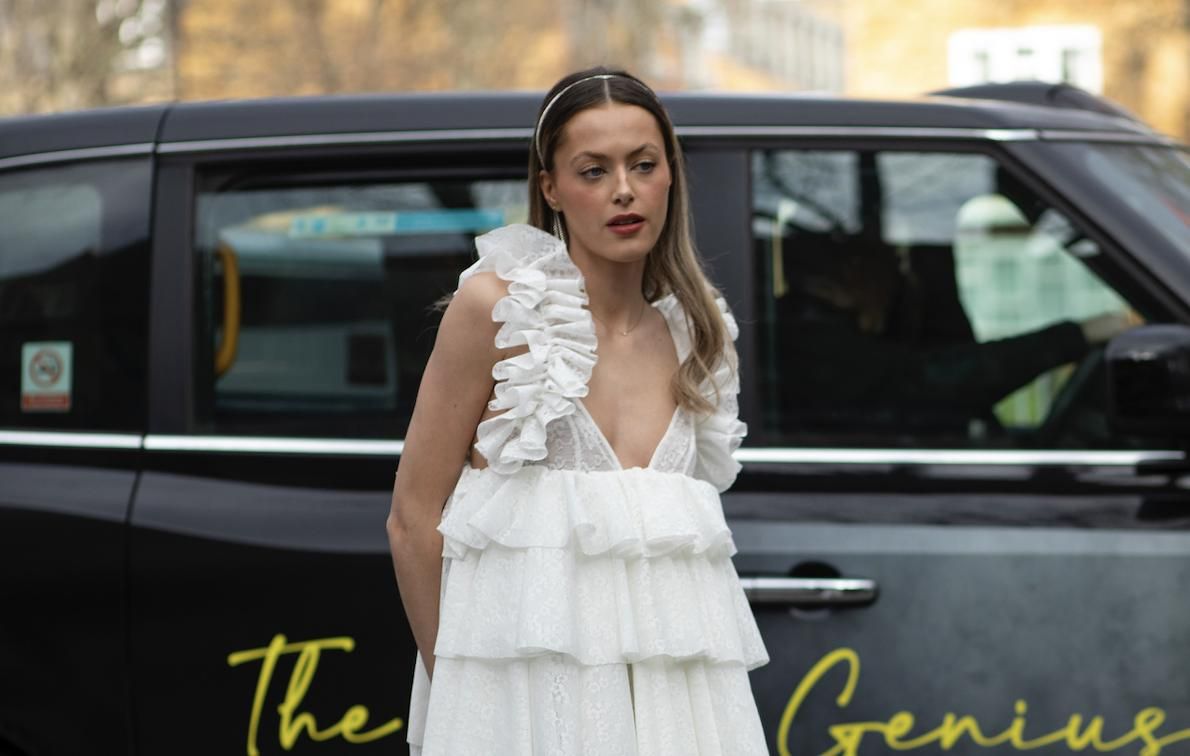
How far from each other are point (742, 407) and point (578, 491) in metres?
0.97

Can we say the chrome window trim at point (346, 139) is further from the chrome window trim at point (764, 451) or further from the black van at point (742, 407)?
the chrome window trim at point (764, 451)

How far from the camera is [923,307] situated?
3311 millimetres

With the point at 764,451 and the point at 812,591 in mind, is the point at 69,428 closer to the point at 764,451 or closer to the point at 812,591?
the point at 764,451

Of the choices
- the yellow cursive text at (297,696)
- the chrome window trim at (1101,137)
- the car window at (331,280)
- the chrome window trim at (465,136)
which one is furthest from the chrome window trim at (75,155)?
the chrome window trim at (1101,137)

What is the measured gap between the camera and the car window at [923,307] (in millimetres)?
3232

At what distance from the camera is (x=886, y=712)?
9.98 ft

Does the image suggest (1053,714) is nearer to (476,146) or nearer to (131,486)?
(476,146)

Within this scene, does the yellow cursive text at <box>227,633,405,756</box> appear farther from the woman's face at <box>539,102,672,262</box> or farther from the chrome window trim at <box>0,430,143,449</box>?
the woman's face at <box>539,102,672,262</box>

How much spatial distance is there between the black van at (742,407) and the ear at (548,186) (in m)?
0.84

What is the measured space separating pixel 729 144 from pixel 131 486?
131 centimetres

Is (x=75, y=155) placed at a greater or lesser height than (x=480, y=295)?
greater

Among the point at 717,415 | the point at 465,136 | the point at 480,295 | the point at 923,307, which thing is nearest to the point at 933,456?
the point at 923,307

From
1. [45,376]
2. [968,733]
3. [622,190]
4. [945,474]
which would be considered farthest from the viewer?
[45,376]

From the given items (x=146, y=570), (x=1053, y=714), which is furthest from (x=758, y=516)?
(x=146, y=570)
